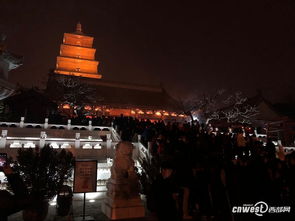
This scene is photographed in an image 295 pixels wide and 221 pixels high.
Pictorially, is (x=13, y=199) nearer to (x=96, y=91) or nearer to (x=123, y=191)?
(x=123, y=191)

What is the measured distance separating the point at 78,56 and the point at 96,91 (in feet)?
46.3

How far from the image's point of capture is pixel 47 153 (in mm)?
6230

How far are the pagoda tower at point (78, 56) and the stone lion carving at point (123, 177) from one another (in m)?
33.5

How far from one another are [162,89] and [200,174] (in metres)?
33.4

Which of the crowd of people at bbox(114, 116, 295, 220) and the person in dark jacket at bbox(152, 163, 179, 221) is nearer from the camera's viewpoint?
the person in dark jacket at bbox(152, 163, 179, 221)

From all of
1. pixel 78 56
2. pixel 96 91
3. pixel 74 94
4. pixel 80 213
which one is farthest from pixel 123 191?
pixel 78 56

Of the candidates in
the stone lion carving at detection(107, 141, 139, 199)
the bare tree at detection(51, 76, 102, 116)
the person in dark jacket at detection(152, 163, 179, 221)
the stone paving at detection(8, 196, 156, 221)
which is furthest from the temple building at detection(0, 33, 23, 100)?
the bare tree at detection(51, 76, 102, 116)

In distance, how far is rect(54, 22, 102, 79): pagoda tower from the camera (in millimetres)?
38875

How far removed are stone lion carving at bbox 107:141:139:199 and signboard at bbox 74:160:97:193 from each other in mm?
467

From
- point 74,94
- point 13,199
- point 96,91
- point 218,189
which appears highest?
point 96,91

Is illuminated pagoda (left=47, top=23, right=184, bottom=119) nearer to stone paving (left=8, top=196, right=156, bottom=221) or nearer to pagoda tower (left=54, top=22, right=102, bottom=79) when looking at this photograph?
pagoda tower (left=54, top=22, right=102, bottom=79)

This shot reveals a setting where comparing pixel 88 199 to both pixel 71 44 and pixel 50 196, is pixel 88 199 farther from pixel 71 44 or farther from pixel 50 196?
pixel 71 44

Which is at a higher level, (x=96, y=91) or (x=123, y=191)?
(x=96, y=91)

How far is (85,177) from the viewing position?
5.38 meters
